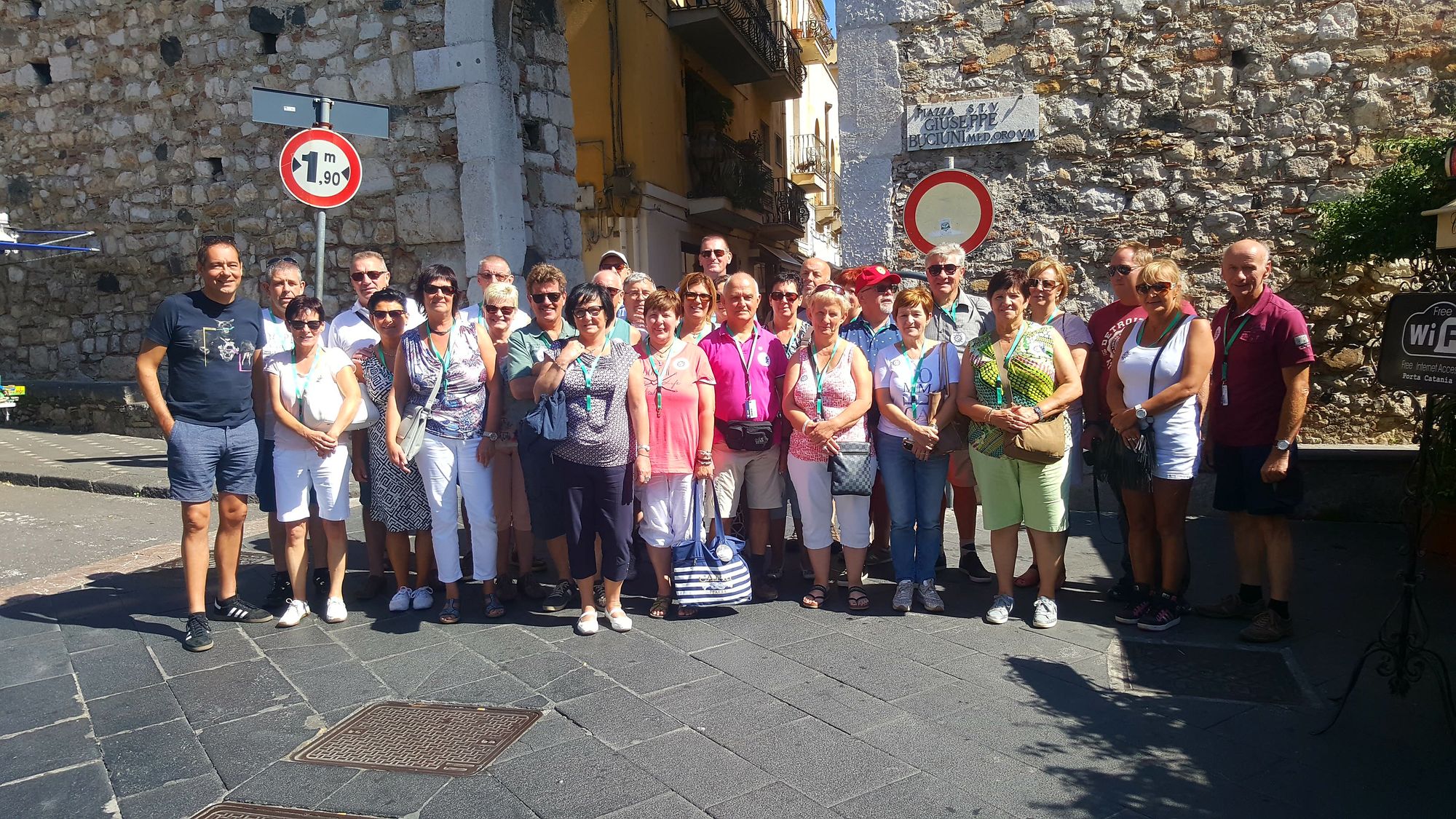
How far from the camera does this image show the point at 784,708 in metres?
3.52

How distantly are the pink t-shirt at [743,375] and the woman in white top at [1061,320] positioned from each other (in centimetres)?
130

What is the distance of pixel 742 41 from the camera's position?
1639 centimetres

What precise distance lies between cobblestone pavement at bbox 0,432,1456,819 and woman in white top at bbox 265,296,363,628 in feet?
0.92

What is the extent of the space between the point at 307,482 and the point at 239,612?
72 cm

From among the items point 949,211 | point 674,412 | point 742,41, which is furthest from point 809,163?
point 674,412

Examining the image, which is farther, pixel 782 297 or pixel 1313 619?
pixel 782 297

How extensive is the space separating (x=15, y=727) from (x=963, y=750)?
343cm

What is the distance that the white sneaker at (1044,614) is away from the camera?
4.39 metres

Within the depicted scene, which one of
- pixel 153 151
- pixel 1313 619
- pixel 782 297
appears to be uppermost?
pixel 153 151

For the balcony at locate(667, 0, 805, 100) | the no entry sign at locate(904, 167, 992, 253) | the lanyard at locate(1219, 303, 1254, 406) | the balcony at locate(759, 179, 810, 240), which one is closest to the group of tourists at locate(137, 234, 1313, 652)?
the lanyard at locate(1219, 303, 1254, 406)

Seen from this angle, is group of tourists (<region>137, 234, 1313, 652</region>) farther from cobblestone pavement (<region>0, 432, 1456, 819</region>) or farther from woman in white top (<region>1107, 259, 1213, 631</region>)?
cobblestone pavement (<region>0, 432, 1456, 819</region>)

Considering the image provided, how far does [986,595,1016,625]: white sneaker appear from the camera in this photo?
4.47 metres

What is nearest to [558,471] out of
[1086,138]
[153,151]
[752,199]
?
[1086,138]

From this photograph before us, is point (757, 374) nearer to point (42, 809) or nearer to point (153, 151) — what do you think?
point (42, 809)
